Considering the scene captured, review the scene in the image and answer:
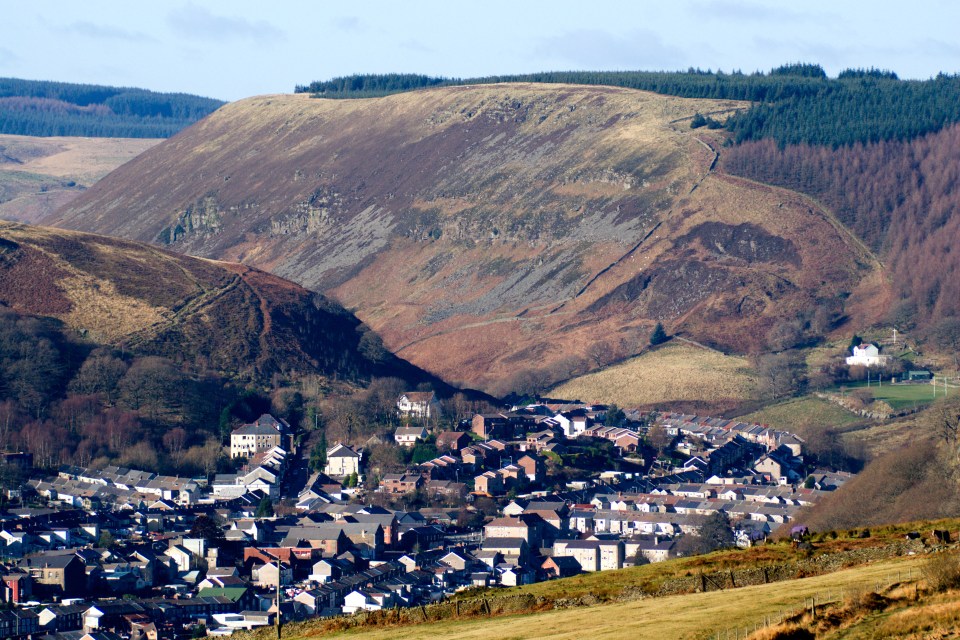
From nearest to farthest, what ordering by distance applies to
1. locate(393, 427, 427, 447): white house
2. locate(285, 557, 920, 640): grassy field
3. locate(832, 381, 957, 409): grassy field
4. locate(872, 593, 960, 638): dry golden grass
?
locate(872, 593, 960, 638): dry golden grass < locate(285, 557, 920, 640): grassy field < locate(393, 427, 427, 447): white house < locate(832, 381, 957, 409): grassy field

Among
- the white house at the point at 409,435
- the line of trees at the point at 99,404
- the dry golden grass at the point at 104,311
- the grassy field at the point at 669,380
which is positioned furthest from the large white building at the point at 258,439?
the grassy field at the point at 669,380

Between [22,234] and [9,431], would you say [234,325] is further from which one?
[9,431]

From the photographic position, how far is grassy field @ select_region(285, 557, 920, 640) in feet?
105

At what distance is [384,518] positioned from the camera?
99938 mm

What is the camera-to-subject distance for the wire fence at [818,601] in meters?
30.6

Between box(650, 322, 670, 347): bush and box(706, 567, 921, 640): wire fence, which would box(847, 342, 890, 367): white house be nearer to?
box(650, 322, 670, 347): bush

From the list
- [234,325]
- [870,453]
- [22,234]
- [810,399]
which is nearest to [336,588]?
[870,453]

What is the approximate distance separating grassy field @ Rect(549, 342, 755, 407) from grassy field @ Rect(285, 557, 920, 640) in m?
127

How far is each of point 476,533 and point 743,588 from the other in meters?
66.3

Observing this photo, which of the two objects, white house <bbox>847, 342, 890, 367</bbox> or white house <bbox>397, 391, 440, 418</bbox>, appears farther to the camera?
white house <bbox>847, 342, 890, 367</bbox>

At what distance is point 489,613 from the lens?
4031 centimetres

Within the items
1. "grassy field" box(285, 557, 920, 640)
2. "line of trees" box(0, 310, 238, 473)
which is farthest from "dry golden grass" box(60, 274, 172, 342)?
"grassy field" box(285, 557, 920, 640)

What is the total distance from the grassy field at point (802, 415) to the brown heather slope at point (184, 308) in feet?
106

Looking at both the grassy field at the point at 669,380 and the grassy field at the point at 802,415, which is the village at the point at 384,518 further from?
the grassy field at the point at 669,380
